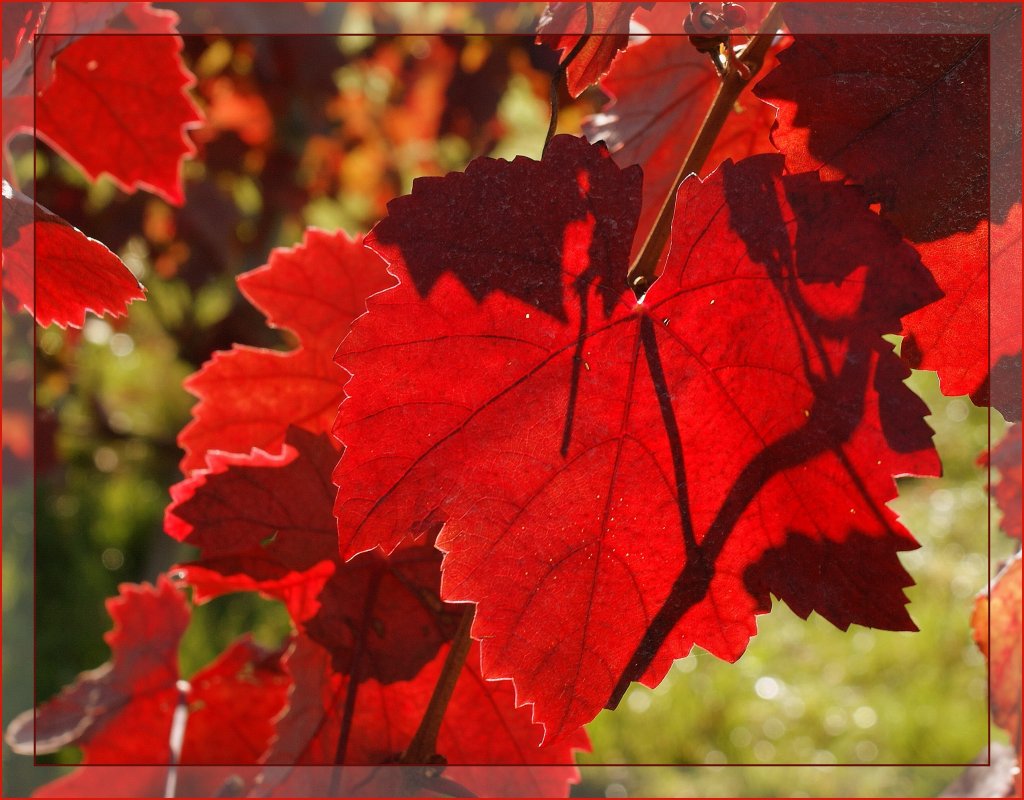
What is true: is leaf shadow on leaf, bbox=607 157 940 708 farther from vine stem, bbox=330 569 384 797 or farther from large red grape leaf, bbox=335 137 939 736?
vine stem, bbox=330 569 384 797

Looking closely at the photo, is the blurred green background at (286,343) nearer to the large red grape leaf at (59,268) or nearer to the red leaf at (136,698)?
the red leaf at (136,698)

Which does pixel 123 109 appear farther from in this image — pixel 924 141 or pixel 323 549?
pixel 924 141

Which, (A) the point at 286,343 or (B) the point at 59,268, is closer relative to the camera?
(B) the point at 59,268

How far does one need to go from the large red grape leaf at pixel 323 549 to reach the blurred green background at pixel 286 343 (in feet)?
4.05

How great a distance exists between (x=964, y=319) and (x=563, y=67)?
196 millimetres

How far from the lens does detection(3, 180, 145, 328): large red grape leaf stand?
0.42 m

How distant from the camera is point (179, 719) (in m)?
0.81

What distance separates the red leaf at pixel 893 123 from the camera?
0.38 m

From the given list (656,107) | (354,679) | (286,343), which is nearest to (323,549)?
(354,679)

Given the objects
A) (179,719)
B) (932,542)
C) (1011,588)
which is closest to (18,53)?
(179,719)

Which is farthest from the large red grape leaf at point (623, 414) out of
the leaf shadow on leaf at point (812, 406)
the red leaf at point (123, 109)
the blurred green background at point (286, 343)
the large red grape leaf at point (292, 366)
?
the blurred green background at point (286, 343)

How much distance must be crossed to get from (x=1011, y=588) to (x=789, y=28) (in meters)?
0.40

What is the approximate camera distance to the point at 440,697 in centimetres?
46

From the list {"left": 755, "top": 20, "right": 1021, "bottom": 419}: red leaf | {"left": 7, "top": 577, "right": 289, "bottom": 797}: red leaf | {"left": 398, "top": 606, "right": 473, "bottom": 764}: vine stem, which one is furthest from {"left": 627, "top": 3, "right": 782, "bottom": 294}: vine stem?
{"left": 7, "top": 577, "right": 289, "bottom": 797}: red leaf
